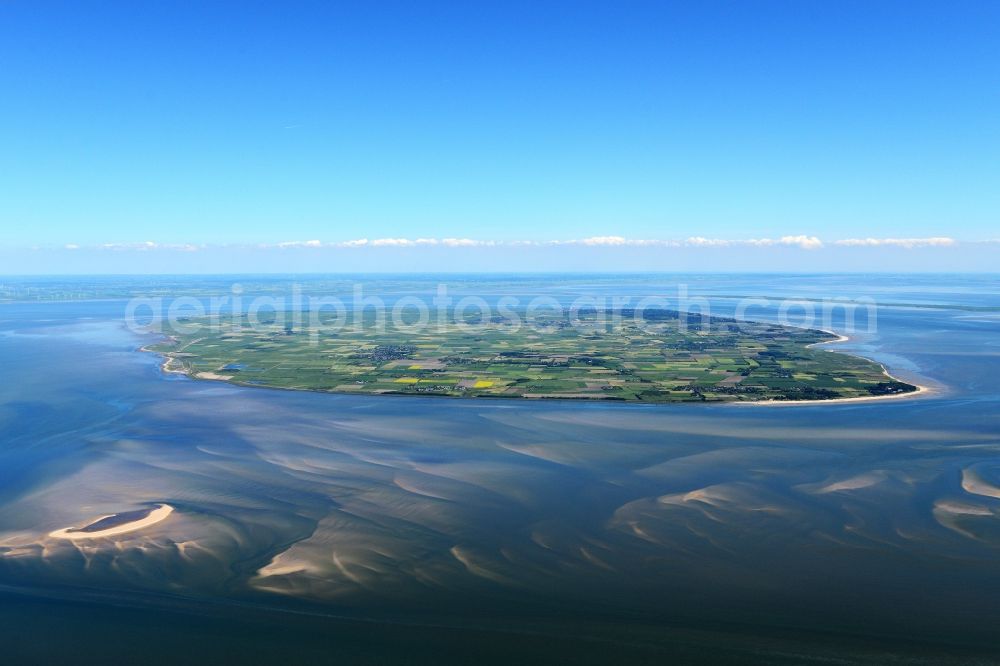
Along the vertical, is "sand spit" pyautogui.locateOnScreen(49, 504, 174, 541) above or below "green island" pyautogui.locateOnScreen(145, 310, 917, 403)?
below

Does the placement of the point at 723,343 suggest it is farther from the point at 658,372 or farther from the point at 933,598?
the point at 933,598

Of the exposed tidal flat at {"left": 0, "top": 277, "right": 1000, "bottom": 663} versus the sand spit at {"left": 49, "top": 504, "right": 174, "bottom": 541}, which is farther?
the sand spit at {"left": 49, "top": 504, "right": 174, "bottom": 541}

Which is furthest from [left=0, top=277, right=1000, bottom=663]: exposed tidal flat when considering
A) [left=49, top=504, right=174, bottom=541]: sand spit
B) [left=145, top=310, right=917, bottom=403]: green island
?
[left=145, top=310, right=917, bottom=403]: green island

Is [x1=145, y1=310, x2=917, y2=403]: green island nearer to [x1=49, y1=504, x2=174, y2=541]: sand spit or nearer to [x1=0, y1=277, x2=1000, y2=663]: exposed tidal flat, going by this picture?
[x1=0, y1=277, x2=1000, y2=663]: exposed tidal flat

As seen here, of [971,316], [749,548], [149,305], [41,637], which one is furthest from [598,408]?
[149,305]

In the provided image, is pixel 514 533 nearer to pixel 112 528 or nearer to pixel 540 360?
pixel 112 528

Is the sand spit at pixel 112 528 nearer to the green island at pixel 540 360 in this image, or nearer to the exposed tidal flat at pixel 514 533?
the exposed tidal flat at pixel 514 533
